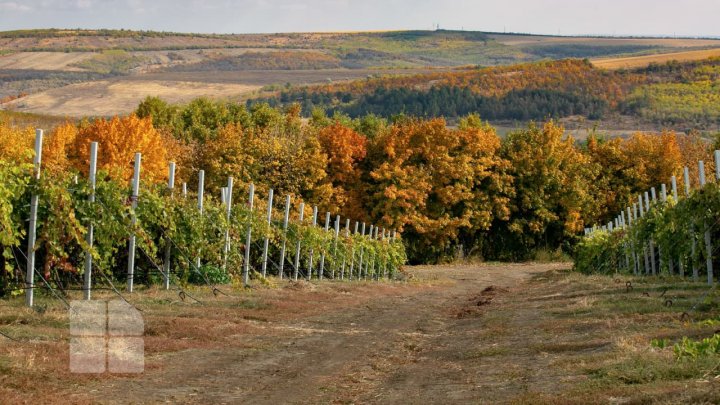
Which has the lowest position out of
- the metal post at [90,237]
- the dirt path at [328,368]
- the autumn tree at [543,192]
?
the autumn tree at [543,192]

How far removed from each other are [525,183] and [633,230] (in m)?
41.8

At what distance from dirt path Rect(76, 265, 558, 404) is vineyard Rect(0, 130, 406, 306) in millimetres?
2888

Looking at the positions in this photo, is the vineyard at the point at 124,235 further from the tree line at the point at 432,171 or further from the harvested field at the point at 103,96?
the harvested field at the point at 103,96

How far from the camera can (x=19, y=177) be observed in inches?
671

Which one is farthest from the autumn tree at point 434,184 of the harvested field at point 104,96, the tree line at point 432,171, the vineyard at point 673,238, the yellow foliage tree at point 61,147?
the harvested field at point 104,96

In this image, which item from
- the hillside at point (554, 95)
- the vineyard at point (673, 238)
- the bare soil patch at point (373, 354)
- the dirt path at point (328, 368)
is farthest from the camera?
the hillside at point (554, 95)

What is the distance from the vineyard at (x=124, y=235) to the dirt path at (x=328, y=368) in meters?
2.89

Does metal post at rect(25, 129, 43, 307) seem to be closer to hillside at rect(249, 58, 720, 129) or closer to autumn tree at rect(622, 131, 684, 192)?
autumn tree at rect(622, 131, 684, 192)

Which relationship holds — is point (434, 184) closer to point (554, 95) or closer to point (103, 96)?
point (554, 95)

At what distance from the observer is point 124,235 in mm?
19375

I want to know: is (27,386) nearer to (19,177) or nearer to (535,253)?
(19,177)

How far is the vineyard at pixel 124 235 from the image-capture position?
16.9 m

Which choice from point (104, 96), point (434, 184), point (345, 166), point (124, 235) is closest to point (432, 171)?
point (434, 184)

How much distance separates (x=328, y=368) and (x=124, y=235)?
22.1 ft
